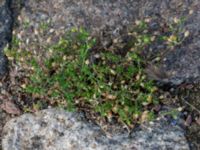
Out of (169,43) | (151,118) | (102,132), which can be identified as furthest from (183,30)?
(102,132)

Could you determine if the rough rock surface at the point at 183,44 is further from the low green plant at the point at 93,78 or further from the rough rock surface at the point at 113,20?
the low green plant at the point at 93,78

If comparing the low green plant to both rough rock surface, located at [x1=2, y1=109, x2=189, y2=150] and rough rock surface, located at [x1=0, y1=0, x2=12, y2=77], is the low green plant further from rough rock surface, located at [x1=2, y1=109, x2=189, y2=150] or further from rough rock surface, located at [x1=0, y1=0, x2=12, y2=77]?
rough rock surface, located at [x1=0, y1=0, x2=12, y2=77]

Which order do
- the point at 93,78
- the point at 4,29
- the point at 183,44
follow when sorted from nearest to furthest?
the point at 93,78
the point at 183,44
the point at 4,29

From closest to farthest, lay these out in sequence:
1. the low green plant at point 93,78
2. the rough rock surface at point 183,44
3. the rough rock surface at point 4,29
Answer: the low green plant at point 93,78, the rough rock surface at point 183,44, the rough rock surface at point 4,29

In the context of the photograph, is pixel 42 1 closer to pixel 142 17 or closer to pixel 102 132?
pixel 142 17

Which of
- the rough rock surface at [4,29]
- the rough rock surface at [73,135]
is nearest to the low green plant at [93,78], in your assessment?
the rough rock surface at [73,135]

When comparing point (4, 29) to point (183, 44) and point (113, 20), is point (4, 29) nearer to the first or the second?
point (113, 20)

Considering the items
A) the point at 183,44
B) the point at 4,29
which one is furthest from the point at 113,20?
the point at 4,29
